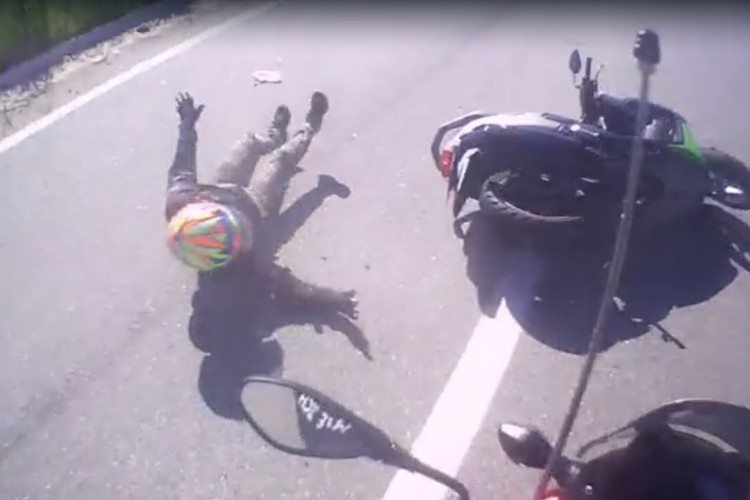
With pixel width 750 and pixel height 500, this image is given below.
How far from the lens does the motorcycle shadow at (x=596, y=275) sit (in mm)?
A: 5773

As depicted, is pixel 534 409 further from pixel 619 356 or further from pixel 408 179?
pixel 408 179

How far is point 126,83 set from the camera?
9.10 metres

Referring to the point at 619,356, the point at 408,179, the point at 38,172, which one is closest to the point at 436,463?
the point at 619,356

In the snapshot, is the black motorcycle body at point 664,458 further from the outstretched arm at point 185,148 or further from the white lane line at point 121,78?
the white lane line at point 121,78

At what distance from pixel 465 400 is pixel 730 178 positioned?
106 inches

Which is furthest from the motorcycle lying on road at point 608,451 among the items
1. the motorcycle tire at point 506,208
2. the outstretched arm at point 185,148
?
the outstretched arm at point 185,148

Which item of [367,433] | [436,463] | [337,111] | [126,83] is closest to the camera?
[367,433]

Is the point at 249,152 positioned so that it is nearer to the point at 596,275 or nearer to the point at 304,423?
the point at 596,275

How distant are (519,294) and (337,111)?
308 centimetres

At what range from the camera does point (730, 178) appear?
264 inches

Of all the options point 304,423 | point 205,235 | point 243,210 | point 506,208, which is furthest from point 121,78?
point 304,423

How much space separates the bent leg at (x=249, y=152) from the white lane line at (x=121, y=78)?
2.15 m

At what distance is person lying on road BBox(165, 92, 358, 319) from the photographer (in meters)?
5.31

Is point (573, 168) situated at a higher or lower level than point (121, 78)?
higher
